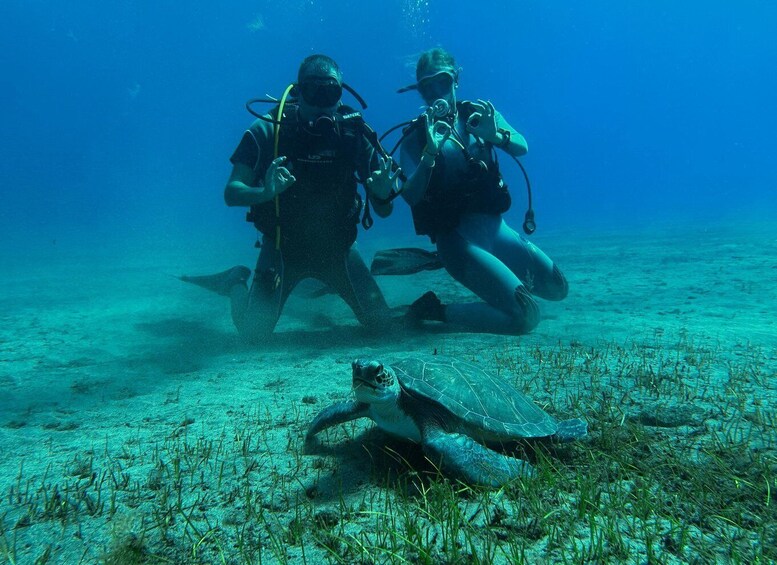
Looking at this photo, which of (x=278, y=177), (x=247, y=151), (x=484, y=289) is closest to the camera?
(x=278, y=177)

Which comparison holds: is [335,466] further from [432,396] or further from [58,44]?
[58,44]

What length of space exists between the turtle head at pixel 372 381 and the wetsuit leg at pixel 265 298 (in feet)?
13.7

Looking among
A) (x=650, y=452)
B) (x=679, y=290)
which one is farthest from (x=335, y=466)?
(x=679, y=290)

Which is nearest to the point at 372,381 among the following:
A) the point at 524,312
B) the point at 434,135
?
the point at 434,135

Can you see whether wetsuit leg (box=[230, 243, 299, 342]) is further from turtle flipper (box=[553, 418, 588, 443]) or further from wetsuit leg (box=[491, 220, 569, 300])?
turtle flipper (box=[553, 418, 588, 443])

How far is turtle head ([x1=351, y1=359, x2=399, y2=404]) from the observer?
7.39 feet

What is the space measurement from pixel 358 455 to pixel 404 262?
15.0 ft

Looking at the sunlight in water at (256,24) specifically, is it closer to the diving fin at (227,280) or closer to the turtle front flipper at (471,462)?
the diving fin at (227,280)

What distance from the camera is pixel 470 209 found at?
670 centimetres

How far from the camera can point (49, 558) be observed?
188cm

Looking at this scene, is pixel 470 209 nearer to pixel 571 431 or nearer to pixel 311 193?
pixel 311 193

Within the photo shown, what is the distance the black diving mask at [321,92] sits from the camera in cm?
556

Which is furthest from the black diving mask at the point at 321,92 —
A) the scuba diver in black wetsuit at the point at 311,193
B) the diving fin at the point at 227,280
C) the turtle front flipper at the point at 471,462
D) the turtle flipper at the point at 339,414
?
the turtle front flipper at the point at 471,462

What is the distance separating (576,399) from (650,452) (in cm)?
91
